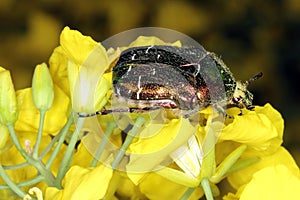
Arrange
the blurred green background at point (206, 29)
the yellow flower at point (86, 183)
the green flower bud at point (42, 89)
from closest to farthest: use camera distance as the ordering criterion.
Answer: the yellow flower at point (86, 183) → the green flower bud at point (42, 89) → the blurred green background at point (206, 29)

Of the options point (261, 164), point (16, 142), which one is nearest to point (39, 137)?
point (16, 142)

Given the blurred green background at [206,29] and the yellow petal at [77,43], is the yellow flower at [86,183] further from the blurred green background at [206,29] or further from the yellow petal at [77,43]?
the blurred green background at [206,29]

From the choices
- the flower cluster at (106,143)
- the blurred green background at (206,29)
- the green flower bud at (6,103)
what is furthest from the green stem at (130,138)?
the blurred green background at (206,29)

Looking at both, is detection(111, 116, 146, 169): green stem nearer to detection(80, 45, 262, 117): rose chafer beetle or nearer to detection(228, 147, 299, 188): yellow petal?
detection(80, 45, 262, 117): rose chafer beetle

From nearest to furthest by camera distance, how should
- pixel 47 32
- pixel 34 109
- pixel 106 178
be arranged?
pixel 106 178, pixel 34 109, pixel 47 32

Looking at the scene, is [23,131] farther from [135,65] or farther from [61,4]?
[61,4]

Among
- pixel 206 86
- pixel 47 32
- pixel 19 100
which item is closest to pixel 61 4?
pixel 47 32

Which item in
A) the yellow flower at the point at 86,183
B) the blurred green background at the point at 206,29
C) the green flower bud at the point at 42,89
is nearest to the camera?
the yellow flower at the point at 86,183
